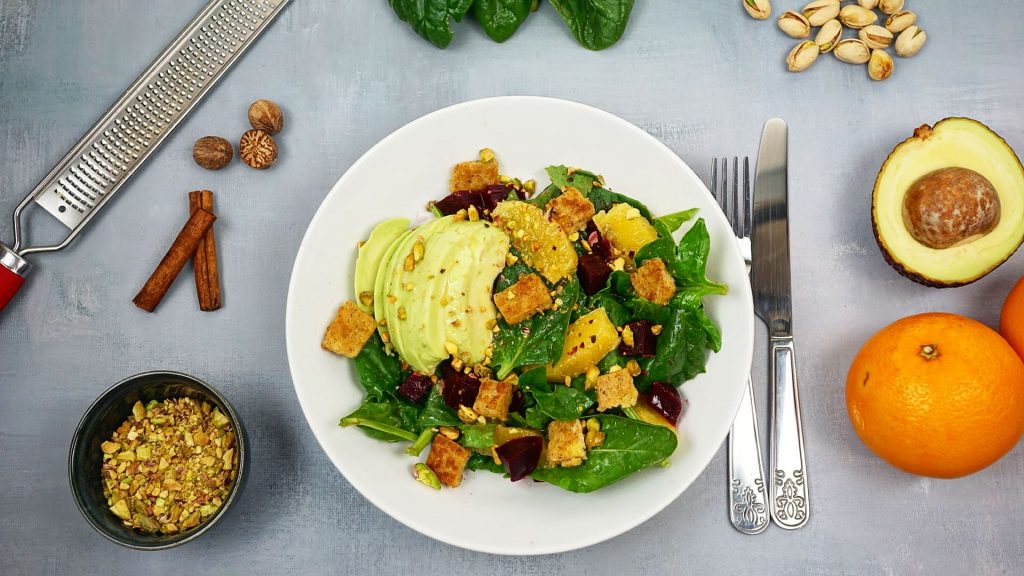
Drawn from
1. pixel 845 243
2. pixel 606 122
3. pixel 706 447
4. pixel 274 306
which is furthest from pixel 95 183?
pixel 845 243

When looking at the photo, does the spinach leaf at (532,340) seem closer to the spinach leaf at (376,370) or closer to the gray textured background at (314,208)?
the spinach leaf at (376,370)

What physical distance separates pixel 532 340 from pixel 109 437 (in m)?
1.39

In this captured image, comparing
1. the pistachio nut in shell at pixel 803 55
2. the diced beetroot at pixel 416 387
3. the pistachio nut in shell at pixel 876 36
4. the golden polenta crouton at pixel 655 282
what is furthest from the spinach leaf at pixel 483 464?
the pistachio nut in shell at pixel 876 36

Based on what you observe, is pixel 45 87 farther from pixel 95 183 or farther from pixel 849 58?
pixel 849 58

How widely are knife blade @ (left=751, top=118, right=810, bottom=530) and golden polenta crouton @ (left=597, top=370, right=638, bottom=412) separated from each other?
657mm

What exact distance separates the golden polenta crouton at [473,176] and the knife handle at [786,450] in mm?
1081

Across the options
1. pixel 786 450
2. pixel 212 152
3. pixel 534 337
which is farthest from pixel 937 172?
pixel 212 152

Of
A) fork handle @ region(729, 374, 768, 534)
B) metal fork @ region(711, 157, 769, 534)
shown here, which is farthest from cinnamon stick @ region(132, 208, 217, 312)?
fork handle @ region(729, 374, 768, 534)

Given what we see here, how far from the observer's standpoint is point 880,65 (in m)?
2.62

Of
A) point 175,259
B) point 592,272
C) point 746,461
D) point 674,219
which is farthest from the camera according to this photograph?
point 175,259

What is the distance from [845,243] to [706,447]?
3.21ft

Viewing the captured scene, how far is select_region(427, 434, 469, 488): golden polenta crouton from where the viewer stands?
7.14 feet

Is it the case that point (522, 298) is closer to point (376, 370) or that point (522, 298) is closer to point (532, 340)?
point (532, 340)

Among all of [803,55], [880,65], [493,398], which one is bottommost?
[493,398]
